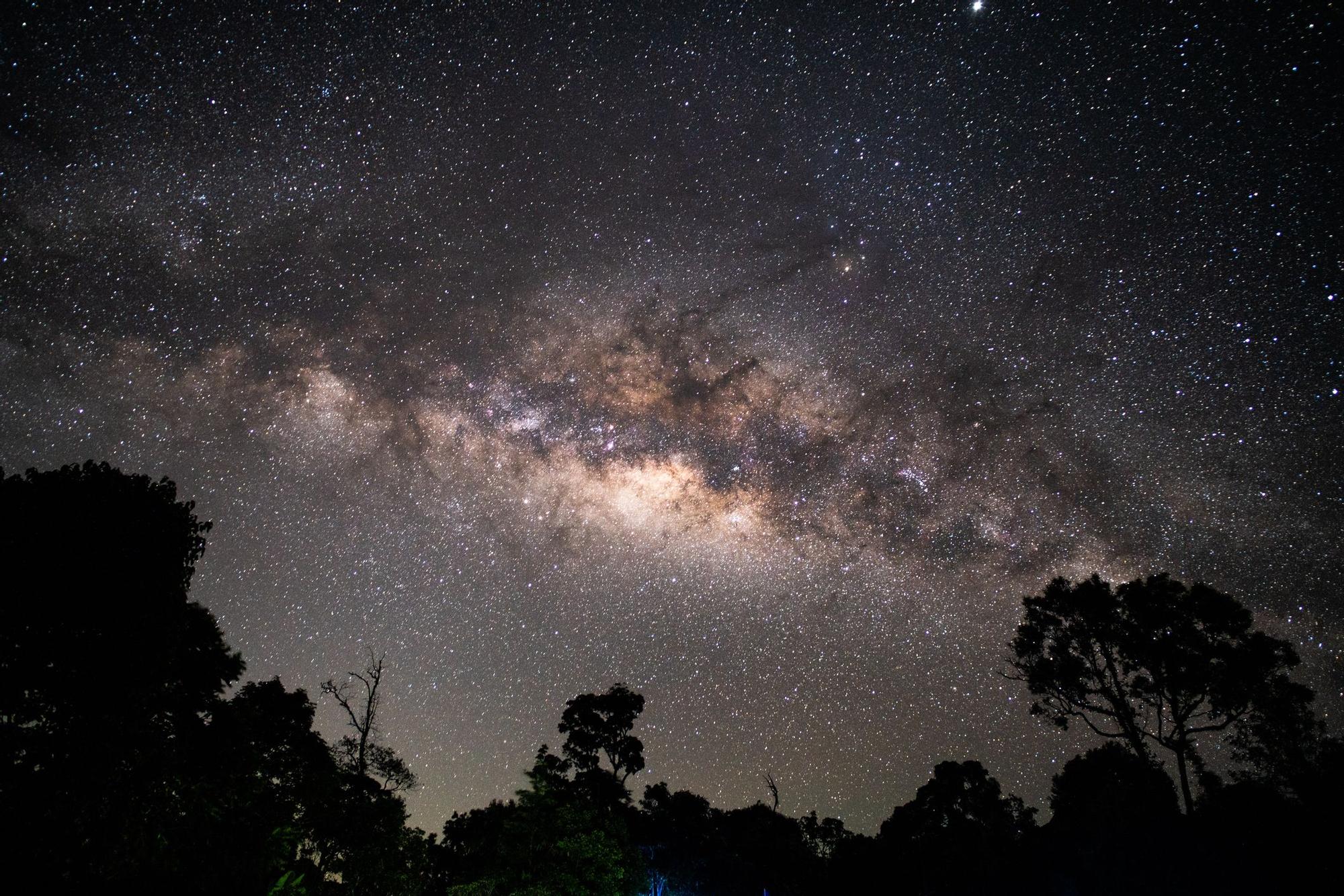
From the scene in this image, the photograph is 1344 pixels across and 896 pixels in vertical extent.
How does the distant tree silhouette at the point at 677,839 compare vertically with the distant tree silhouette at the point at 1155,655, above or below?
below

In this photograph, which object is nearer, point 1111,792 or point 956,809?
point 1111,792

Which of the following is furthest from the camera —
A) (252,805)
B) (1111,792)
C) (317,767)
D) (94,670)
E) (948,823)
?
(948,823)

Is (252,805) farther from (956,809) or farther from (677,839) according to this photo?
(956,809)

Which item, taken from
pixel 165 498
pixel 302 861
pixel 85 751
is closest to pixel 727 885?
pixel 302 861

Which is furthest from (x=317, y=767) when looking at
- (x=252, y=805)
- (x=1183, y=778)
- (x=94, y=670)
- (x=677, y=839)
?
(x=1183, y=778)

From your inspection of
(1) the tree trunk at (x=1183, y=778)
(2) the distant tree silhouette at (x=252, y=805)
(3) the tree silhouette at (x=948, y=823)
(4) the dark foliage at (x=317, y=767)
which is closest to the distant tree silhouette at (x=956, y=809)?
(3) the tree silhouette at (x=948, y=823)

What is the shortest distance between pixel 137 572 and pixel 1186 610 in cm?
3514

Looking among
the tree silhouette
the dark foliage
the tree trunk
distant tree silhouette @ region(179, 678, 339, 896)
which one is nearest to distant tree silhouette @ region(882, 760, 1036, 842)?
the tree silhouette

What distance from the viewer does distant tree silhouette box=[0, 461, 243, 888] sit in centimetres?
1230

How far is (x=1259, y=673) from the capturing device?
22.2m

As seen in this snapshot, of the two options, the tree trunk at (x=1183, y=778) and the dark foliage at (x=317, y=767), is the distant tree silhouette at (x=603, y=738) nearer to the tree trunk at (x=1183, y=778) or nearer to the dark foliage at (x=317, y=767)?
the dark foliage at (x=317, y=767)

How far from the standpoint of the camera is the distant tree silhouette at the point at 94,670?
12.3 m

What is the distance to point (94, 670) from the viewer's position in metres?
14.2

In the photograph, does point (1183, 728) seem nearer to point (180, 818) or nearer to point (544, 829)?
point (544, 829)
